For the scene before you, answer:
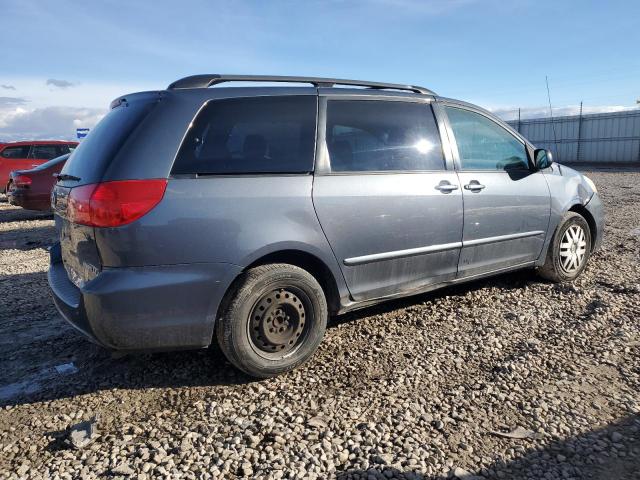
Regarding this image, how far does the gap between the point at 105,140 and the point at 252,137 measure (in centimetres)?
89

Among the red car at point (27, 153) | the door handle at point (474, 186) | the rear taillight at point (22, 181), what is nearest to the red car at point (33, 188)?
the rear taillight at point (22, 181)

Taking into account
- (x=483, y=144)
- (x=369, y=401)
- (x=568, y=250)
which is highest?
(x=483, y=144)

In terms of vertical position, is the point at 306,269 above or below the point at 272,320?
above

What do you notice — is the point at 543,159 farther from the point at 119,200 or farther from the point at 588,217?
the point at 119,200

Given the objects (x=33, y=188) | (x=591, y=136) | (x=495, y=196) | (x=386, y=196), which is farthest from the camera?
(x=591, y=136)

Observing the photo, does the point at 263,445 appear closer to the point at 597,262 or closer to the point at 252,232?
the point at 252,232

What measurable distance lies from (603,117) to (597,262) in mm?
25947

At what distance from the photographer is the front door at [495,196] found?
13.6 feet

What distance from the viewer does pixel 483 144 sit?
14.5 feet

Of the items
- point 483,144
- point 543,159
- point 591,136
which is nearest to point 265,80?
point 483,144

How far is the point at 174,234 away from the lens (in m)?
2.77

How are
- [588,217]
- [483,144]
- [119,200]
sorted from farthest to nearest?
1. [588,217]
2. [483,144]
3. [119,200]

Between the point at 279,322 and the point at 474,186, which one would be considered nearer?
the point at 279,322

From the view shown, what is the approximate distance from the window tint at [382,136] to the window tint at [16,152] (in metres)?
13.4
